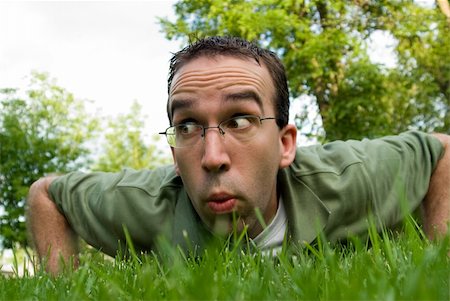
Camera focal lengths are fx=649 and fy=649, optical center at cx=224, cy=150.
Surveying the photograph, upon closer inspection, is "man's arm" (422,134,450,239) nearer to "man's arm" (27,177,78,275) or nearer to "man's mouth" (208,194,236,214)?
"man's mouth" (208,194,236,214)

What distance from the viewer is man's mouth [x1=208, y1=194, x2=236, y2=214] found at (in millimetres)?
3014

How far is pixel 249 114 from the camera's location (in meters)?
3.20

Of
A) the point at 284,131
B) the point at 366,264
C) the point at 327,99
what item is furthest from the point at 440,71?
the point at 366,264

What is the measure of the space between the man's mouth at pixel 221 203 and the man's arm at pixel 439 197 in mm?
1367

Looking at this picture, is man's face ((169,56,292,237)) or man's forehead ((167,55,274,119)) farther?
man's forehead ((167,55,274,119))

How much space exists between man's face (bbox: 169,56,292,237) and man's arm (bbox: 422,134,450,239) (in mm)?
1057

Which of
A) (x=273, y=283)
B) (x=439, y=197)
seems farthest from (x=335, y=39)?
(x=273, y=283)

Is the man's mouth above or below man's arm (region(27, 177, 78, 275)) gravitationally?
above

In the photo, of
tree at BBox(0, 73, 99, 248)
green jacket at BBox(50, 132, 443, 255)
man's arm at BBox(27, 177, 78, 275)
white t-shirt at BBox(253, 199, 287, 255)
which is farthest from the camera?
tree at BBox(0, 73, 99, 248)

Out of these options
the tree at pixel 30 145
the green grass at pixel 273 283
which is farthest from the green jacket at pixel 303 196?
the tree at pixel 30 145

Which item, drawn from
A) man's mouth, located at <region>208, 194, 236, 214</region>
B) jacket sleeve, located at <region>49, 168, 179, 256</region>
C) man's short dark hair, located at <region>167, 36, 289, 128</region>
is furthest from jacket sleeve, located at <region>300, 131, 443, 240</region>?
jacket sleeve, located at <region>49, 168, 179, 256</region>

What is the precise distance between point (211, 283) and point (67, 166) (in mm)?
11573

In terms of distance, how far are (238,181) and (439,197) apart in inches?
56.6

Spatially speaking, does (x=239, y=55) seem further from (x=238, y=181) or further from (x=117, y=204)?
(x=117, y=204)
